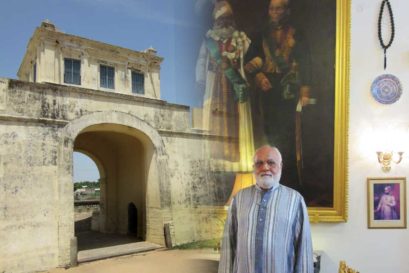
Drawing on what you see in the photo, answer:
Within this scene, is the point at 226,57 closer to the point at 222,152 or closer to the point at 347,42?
the point at 222,152

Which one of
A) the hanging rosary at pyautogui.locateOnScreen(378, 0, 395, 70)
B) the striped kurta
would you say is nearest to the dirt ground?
the striped kurta

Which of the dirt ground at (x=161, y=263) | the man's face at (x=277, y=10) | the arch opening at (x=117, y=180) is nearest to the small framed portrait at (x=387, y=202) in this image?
the dirt ground at (x=161, y=263)

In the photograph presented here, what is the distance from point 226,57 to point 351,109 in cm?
118

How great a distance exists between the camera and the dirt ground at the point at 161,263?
2.66 metres

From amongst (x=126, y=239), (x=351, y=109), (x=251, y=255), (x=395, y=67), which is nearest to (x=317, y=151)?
(x=351, y=109)

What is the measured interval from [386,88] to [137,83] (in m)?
A: 2.14

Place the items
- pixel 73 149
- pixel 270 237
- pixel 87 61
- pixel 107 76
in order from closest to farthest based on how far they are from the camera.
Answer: pixel 270 237 → pixel 87 61 → pixel 107 76 → pixel 73 149

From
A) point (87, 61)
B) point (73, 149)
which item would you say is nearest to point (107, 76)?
point (87, 61)

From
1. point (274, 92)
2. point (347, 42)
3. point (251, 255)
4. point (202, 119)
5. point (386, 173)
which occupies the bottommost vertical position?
point (251, 255)

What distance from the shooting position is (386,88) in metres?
2.86

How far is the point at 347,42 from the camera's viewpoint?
9.11 ft

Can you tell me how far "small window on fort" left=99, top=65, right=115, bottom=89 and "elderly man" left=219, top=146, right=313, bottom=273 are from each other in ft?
4.48

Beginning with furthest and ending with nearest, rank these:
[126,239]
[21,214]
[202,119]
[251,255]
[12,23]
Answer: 1. [126,239]
2. [202,119]
3. [21,214]
4. [12,23]
5. [251,255]

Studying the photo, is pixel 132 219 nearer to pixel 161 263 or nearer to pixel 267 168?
pixel 161 263
